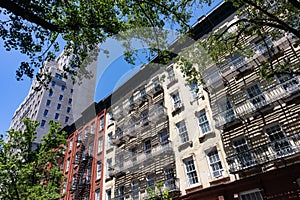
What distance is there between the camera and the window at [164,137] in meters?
17.8

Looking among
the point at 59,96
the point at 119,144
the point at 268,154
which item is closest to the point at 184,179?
the point at 268,154

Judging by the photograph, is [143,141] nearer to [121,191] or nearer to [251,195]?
[121,191]

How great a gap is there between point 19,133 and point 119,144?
943 centimetres

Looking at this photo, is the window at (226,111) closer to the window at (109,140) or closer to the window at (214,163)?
the window at (214,163)

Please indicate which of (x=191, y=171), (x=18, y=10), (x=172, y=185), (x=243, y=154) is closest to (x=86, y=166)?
(x=172, y=185)

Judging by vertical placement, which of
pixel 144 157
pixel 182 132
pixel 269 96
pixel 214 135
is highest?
pixel 182 132

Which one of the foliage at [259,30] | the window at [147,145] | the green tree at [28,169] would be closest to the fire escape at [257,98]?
the foliage at [259,30]

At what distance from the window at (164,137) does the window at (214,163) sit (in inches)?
167

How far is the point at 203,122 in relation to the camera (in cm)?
1562

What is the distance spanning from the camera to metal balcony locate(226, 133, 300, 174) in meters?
10.7

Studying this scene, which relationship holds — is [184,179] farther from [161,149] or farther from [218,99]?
[218,99]

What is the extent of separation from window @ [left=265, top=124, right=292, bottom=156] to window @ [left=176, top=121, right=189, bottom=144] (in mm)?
5967

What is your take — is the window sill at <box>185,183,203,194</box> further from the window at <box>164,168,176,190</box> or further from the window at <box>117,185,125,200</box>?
the window at <box>117,185,125,200</box>

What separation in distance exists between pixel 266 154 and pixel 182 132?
6.72 meters
